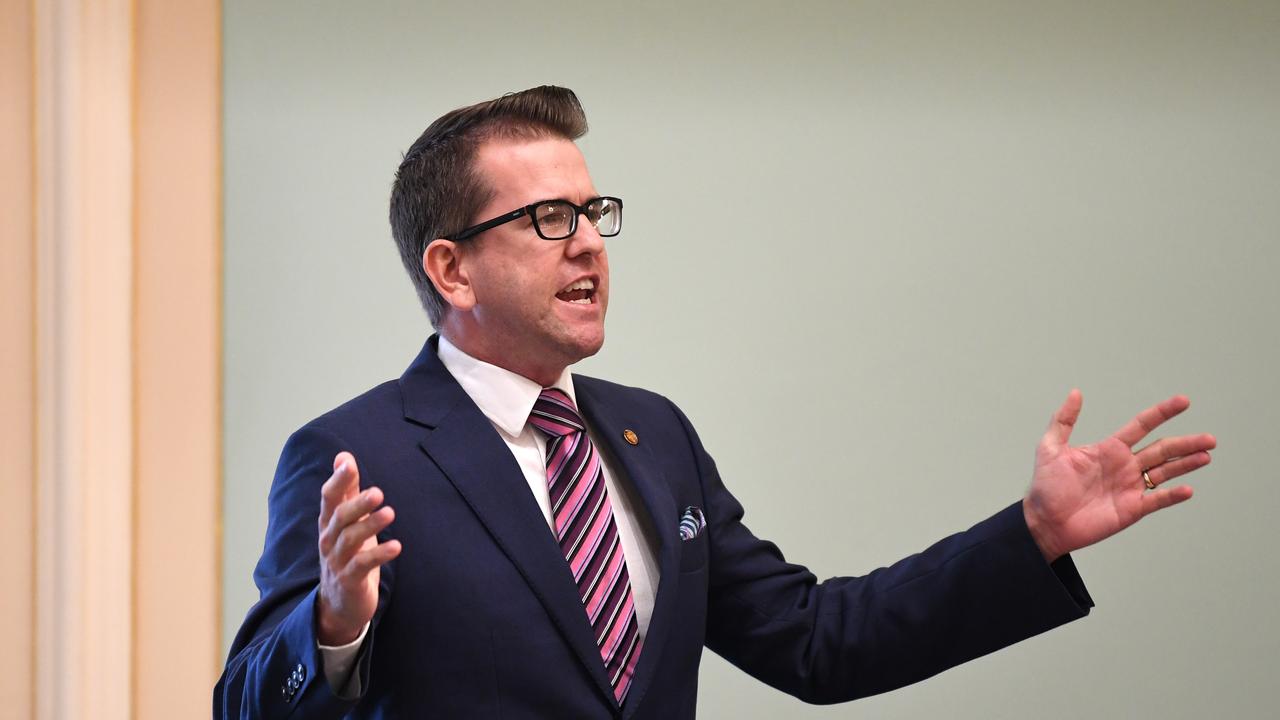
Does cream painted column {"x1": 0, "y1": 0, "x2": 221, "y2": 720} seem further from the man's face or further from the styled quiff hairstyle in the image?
the man's face

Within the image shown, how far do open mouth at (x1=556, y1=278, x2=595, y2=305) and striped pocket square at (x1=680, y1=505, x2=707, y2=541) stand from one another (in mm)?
330

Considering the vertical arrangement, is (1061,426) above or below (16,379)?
below

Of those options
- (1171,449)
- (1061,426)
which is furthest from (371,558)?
(1171,449)

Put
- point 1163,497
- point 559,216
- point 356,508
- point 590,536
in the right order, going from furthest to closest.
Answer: point 559,216 < point 590,536 < point 1163,497 < point 356,508

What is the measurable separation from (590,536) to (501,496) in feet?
0.44

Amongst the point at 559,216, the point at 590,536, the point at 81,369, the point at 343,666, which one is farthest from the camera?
the point at 81,369

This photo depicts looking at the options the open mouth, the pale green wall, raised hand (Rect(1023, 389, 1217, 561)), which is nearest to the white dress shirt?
the open mouth

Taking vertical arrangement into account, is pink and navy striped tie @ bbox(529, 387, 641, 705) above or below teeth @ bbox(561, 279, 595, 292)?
below

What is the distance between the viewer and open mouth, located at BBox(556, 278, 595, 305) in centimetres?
162

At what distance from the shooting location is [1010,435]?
2.51 metres

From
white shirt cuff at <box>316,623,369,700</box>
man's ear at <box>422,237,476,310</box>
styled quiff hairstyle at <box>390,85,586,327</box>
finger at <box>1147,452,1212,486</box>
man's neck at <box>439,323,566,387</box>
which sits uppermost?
styled quiff hairstyle at <box>390,85,586,327</box>

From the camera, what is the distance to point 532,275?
159 centimetres

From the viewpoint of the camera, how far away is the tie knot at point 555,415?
5.19 feet

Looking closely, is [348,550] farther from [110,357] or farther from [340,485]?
[110,357]
